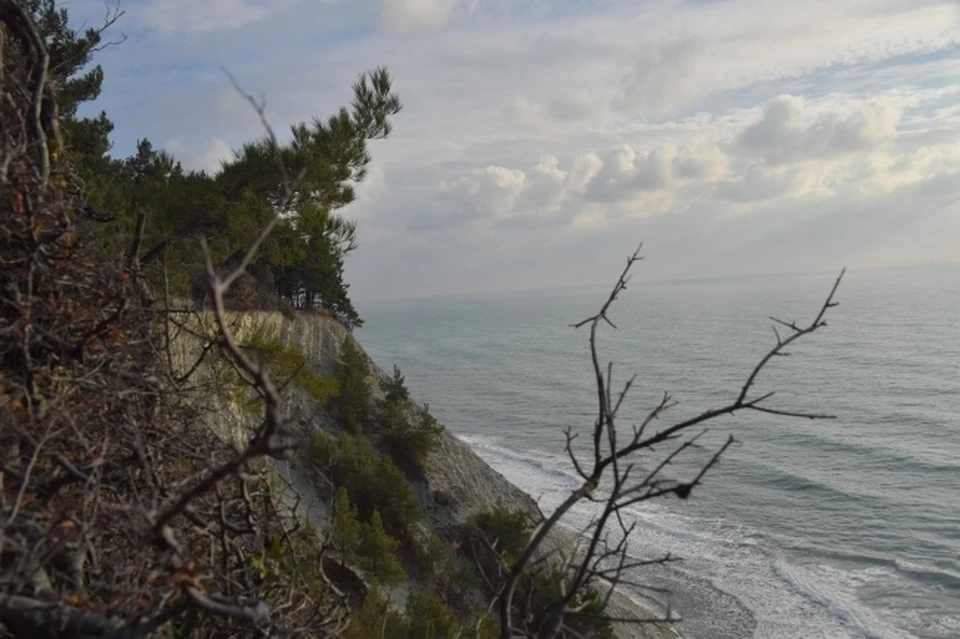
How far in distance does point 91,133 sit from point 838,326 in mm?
85500

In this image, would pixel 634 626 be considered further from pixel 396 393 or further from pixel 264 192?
pixel 264 192

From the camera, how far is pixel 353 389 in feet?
90.7

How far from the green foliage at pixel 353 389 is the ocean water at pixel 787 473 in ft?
25.5

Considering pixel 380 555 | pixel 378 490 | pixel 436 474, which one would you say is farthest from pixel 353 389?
pixel 380 555

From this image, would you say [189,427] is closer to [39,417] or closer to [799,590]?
[39,417]

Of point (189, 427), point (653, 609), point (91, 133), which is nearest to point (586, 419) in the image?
point (653, 609)

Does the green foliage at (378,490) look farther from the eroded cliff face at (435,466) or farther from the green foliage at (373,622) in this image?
the green foliage at (373,622)

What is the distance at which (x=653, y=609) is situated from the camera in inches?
895

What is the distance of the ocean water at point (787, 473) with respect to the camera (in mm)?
21188

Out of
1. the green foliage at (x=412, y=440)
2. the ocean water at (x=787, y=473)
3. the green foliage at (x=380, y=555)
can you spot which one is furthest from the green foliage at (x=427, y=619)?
the green foliage at (x=412, y=440)

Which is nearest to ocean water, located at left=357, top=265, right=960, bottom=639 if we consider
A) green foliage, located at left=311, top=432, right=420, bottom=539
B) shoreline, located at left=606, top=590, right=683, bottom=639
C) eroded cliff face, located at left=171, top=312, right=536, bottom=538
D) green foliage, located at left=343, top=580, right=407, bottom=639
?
shoreline, located at left=606, top=590, right=683, bottom=639

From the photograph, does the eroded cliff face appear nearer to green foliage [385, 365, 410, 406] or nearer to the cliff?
the cliff

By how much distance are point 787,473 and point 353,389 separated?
17924 mm

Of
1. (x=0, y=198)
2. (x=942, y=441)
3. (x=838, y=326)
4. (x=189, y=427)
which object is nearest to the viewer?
(x=0, y=198)
